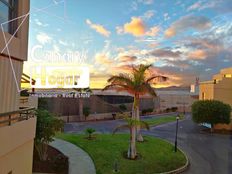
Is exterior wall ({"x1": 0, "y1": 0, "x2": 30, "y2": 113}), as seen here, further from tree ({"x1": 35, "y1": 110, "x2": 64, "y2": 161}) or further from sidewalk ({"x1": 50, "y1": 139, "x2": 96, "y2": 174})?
sidewalk ({"x1": 50, "y1": 139, "x2": 96, "y2": 174})

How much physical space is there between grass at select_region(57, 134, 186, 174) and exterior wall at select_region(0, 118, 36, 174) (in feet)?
20.8

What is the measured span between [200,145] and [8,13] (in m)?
19.3

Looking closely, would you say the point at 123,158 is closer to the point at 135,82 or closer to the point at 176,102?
the point at 135,82

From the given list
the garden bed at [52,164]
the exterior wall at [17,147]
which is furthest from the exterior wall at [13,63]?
the garden bed at [52,164]

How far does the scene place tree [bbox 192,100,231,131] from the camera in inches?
1133

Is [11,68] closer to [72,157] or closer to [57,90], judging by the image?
[57,90]

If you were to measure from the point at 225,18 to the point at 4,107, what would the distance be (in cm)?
1386

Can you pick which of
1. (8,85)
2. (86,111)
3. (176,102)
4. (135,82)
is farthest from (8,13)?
(176,102)

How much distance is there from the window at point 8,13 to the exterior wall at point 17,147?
8.98 ft

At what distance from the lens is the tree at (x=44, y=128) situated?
1458 cm

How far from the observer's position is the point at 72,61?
8094 mm

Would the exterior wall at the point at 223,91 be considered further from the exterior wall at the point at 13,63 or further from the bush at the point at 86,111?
the exterior wall at the point at 13,63

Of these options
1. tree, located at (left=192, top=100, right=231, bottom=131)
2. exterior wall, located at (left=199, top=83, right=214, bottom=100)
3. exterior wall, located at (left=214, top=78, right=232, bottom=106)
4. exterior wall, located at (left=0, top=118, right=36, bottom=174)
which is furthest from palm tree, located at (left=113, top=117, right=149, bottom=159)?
exterior wall, located at (left=199, top=83, right=214, bottom=100)

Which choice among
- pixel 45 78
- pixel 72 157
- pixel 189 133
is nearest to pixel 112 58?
pixel 72 157
